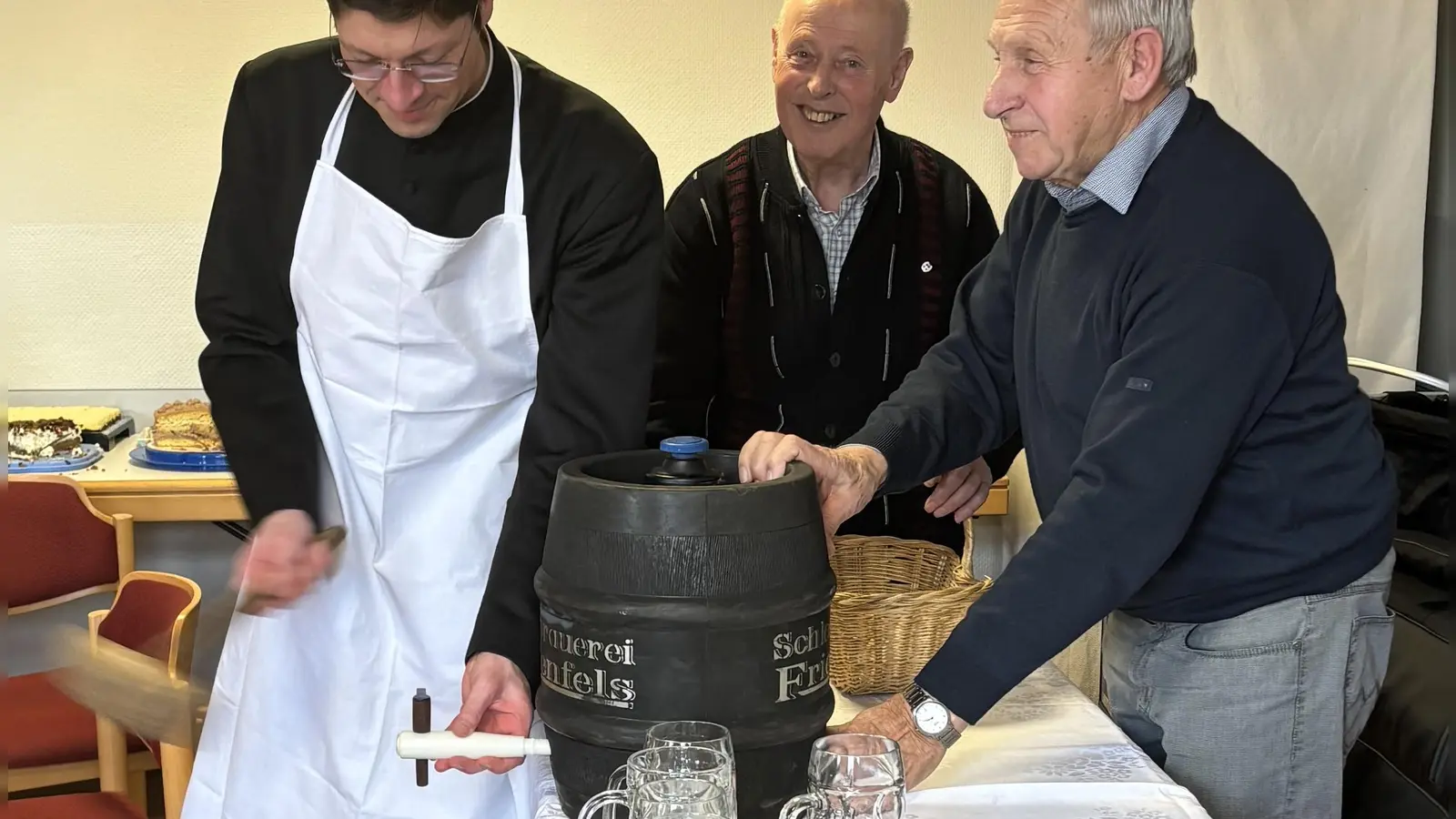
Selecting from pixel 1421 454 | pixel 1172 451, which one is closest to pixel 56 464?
pixel 1172 451

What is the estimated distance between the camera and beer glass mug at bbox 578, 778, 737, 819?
3.44 ft

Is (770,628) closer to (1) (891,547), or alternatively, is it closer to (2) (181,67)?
(1) (891,547)

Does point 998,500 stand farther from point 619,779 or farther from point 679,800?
point 679,800

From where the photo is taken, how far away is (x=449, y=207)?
5.49 feet

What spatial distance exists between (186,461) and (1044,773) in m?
2.65

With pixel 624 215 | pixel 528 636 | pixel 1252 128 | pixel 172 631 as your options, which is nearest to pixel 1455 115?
pixel 1252 128

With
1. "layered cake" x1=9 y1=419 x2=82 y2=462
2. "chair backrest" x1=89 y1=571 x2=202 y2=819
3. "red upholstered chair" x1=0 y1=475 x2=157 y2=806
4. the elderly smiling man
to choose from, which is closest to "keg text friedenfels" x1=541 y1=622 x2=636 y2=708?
the elderly smiling man

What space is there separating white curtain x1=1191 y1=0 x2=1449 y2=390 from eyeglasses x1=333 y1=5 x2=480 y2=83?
2131mm

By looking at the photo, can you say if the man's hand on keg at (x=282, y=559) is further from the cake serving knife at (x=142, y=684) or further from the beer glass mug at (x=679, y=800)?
the beer glass mug at (x=679, y=800)

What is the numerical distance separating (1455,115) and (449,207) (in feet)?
7.91

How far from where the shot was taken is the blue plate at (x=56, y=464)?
3.42 metres

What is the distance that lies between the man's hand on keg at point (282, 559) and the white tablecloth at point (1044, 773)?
1.10 feet

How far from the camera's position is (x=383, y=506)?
168 cm

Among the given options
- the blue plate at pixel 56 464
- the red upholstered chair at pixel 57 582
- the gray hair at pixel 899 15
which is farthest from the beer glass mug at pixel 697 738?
the blue plate at pixel 56 464
